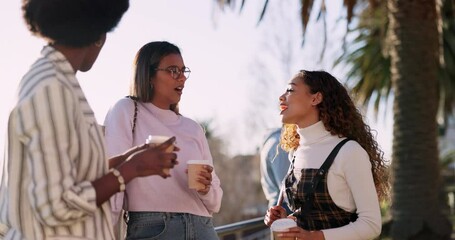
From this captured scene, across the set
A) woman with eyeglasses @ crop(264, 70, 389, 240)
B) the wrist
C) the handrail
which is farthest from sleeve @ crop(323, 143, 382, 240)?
the handrail

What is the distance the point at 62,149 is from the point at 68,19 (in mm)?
404

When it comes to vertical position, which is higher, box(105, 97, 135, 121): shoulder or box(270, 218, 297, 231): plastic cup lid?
box(105, 97, 135, 121): shoulder

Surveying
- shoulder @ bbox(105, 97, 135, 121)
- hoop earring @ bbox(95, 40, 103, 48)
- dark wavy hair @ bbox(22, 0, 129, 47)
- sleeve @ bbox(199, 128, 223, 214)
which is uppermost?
dark wavy hair @ bbox(22, 0, 129, 47)

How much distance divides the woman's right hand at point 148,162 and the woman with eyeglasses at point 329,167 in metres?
0.99

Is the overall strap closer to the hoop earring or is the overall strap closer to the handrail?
the hoop earring

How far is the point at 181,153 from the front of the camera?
374 cm

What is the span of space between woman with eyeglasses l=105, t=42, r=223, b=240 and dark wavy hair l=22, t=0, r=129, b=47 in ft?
3.38

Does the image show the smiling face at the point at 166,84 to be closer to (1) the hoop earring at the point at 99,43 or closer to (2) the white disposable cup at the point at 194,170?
(2) the white disposable cup at the point at 194,170

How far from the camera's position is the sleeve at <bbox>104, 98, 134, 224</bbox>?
361 cm

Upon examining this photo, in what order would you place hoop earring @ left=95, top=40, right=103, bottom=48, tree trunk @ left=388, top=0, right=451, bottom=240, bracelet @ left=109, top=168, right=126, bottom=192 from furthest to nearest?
tree trunk @ left=388, top=0, right=451, bottom=240
hoop earring @ left=95, top=40, right=103, bottom=48
bracelet @ left=109, top=168, right=126, bottom=192

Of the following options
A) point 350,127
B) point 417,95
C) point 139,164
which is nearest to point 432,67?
point 417,95

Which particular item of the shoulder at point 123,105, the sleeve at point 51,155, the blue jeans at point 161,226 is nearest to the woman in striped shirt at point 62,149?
the sleeve at point 51,155

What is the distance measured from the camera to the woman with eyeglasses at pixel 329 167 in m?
3.55

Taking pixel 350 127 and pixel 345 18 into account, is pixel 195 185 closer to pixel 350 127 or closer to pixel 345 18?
pixel 350 127
